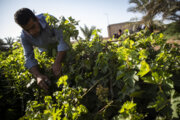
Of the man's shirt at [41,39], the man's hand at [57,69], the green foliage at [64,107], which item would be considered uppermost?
the man's shirt at [41,39]

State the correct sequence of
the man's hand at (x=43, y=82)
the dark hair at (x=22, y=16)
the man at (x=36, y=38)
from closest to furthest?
the man's hand at (x=43, y=82), the man at (x=36, y=38), the dark hair at (x=22, y=16)

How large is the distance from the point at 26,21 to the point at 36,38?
1.55 ft

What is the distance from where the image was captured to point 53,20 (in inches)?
66.1

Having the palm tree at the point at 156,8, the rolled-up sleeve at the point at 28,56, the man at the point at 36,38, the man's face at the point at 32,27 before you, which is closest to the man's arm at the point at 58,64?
the man at the point at 36,38

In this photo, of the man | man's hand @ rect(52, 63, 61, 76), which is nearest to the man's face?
the man

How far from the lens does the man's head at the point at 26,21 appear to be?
2.22 m

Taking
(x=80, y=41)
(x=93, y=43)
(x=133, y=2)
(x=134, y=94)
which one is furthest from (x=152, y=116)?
(x=133, y=2)

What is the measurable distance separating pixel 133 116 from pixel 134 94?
18 cm

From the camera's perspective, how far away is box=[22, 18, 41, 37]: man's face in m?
2.26

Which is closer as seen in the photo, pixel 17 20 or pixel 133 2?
pixel 17 20

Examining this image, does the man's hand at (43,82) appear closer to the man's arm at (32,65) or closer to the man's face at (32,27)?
the man's arm at (32,65)

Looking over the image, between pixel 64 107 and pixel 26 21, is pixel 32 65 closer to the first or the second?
pixel 26 21

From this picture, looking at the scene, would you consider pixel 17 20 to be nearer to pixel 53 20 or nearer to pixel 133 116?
pixel 53 20

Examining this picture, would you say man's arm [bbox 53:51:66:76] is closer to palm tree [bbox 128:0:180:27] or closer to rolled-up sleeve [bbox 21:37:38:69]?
rolled-up sleeve [bbox 21:37:38:69]
